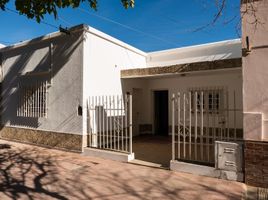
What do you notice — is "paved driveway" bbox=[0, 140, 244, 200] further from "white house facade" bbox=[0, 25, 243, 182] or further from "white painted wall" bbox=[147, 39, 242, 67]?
"white painted wall" bbox=[147, 39, 242, 67]

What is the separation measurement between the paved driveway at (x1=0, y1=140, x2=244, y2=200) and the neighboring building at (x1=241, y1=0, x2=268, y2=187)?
0.64 meters

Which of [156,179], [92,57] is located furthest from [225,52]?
[156,179]

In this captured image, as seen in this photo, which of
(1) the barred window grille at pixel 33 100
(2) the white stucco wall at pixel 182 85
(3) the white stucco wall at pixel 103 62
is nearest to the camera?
(3) the white stucco wall at pixel 103 62

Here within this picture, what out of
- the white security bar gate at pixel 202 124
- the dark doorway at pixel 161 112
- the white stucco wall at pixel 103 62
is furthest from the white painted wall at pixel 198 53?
the white stucco wall at pixel 103 62

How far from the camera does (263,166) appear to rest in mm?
5234

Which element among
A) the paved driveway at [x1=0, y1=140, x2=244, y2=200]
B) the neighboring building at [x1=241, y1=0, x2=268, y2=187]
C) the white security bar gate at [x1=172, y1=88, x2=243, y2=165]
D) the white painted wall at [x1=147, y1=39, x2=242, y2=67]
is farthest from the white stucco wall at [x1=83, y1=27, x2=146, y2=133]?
the neighboring building at [x1=241, y1=0, x2=268, y2=187]

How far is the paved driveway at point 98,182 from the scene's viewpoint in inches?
193

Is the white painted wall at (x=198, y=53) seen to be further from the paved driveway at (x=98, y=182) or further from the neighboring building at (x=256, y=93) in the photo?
the paved driveway at (x=98, y=182)

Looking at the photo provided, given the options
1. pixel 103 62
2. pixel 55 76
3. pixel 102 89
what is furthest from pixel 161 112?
pixel 55 76

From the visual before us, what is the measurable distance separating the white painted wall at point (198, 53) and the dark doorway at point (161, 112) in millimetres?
1954

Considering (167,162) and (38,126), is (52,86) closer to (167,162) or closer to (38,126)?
(38,126)

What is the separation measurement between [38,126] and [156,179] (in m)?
6.63

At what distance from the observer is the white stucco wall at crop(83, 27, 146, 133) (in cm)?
888

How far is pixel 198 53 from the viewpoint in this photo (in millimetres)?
12281
